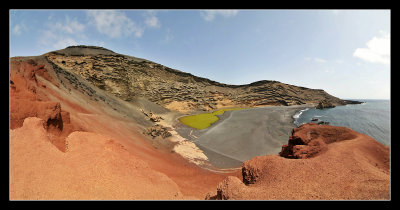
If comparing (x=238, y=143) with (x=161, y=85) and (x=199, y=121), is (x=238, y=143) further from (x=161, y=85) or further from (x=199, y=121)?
(x=161, y=85)

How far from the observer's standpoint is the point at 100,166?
401cm

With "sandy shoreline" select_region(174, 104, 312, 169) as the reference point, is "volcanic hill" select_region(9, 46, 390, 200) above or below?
above

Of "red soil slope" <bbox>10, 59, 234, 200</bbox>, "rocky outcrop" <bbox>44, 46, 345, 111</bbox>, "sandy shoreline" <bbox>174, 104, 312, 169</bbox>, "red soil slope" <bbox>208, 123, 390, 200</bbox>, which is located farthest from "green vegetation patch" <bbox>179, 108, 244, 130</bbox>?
"red soil slope" <bbox>10, 59, 234, 200</bbox>

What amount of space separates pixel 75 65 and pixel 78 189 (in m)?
→ 37.8

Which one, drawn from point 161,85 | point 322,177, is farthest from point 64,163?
point 161,85

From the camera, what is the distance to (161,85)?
135ft

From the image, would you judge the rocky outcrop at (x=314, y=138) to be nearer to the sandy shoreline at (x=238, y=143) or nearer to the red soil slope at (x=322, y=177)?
the red soil slope at (x=322, y=177)

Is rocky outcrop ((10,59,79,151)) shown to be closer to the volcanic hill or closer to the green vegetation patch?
the volcanic hill

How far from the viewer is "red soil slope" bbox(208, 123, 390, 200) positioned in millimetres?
3381

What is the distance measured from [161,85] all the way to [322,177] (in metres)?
40.6

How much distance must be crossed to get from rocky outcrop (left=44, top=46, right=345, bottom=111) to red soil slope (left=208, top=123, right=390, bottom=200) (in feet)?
71.8

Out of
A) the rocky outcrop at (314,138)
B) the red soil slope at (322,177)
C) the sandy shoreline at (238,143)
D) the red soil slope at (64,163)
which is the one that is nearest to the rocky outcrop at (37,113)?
the red soil slope at (64,163)
